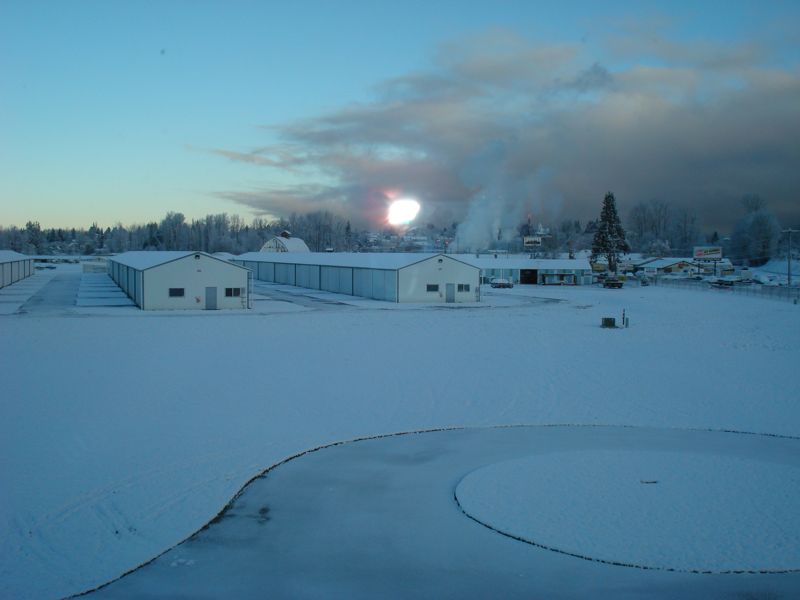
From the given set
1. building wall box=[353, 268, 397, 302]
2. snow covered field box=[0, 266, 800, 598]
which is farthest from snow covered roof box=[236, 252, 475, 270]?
snow covered field box=[0, 266, 800, 598]

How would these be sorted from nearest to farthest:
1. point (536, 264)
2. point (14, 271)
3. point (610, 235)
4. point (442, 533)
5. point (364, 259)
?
point (442, 533)
point (364, 259)
point (14, 271)
point (536, 264)
point (610, 235)

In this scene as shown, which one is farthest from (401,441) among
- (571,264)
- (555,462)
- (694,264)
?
(694,264)

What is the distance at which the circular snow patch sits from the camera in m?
8.46

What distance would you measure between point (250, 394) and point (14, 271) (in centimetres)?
5245

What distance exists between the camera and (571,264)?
7225 centimetres

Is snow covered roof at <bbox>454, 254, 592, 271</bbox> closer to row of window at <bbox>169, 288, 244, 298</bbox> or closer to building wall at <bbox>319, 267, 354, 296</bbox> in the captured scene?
building wall at <bbox>319, 267, 354, 296</bbox>

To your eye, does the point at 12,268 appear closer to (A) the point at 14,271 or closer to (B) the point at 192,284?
(A) the point at 14,271

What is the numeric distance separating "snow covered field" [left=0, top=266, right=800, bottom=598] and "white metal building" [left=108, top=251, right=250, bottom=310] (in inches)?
103

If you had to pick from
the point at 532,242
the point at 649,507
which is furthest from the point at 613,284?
the point at 532,242

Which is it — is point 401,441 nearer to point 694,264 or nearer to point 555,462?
point 555,462

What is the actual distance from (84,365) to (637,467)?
15562 mm

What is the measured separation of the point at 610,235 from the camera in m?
84.1

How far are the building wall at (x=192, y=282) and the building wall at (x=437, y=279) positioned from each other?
10.4 meters

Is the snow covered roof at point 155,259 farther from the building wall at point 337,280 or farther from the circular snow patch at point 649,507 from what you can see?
the circular snow patch at point 649,507
